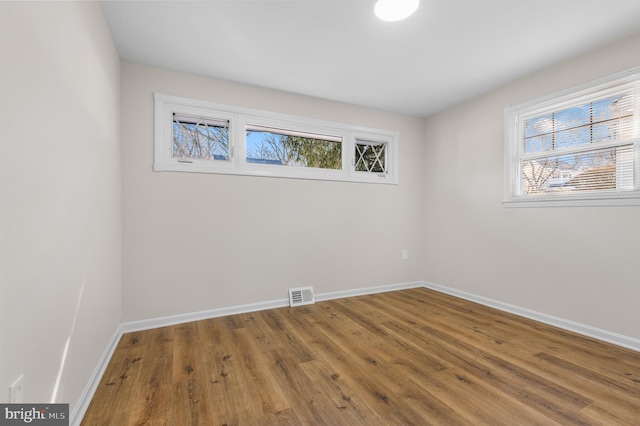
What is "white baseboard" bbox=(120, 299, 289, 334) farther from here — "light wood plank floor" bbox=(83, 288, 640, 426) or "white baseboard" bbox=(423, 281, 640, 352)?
"white baseboard" bbox=(423, 281, 640, 352)

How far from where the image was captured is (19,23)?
90cm

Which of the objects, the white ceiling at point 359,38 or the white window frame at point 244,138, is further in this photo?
the white window frame at point 244,138

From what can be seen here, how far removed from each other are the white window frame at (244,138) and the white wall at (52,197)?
755mm

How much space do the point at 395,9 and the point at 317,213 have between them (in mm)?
2118

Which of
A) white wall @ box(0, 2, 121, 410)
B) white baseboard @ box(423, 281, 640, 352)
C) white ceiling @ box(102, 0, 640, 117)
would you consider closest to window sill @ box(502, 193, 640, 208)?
white baseboard @ box(423, 281, 640, 352)

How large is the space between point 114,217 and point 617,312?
4.23 meters

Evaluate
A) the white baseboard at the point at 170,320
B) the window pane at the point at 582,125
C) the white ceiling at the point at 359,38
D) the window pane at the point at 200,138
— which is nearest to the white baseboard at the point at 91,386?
the white baseboard at the point at 170,320

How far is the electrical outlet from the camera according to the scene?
2.79 ft

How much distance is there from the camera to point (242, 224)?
2.97 metres

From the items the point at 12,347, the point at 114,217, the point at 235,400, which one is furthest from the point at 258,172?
the point at 12,347

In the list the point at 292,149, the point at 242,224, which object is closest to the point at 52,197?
the point at 242,224

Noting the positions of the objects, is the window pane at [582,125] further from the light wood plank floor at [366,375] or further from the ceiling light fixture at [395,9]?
the ceiling light fixture at [395,9]

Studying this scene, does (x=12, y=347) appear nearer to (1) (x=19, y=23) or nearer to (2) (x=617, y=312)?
(1) (x=19, y=23)

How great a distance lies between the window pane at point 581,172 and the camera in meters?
2.29
